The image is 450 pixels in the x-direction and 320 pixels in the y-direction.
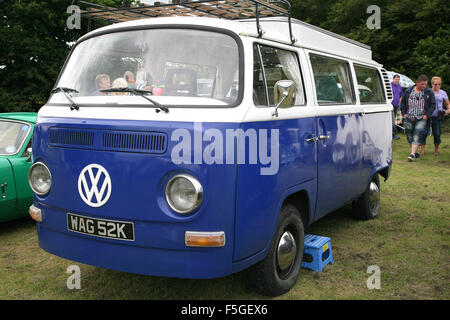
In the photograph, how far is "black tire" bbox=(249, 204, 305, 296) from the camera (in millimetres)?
A: 3496

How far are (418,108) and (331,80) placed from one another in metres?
6.83

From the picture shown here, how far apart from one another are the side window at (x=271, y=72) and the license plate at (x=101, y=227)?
129 centimetres

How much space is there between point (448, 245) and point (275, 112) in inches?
118

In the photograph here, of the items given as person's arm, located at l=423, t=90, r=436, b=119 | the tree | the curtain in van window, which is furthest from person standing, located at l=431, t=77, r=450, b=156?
the tree

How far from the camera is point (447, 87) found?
19562 mm

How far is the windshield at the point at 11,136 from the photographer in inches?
209

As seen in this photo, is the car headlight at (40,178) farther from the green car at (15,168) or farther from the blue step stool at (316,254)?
the blue step stool at (316,254)

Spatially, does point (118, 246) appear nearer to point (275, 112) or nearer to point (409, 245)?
point (275, 112)

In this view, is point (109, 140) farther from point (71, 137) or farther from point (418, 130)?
point (418, 130)

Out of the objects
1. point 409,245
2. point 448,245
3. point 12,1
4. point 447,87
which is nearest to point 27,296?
point 409,245

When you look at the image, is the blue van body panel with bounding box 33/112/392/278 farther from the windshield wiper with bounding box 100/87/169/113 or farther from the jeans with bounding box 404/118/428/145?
the jeans with bounding box 404/118/428/145

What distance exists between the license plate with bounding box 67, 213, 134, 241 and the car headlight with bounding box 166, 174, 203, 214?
352 mm

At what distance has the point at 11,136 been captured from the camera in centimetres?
550

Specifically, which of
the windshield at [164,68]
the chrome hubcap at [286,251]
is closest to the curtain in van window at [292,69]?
the windshield at [164,68]
